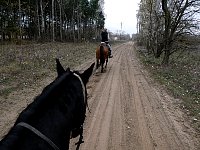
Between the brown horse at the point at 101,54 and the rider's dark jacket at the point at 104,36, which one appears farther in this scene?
the rider's dark jacket at the point at 104,36

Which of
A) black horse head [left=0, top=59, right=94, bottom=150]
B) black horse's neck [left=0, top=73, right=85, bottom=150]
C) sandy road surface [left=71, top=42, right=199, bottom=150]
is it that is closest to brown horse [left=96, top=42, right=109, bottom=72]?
sandy road surface [left=71, top=42, right=199, bottom=150]

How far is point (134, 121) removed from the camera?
8.94m

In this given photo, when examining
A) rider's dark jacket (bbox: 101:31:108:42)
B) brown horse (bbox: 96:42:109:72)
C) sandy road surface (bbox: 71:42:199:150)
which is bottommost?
sandy road surface (bbox: 71:42:199:150)

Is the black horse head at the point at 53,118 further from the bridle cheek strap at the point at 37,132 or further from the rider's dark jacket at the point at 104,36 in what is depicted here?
the rider's dark jacket at the point at 104,36

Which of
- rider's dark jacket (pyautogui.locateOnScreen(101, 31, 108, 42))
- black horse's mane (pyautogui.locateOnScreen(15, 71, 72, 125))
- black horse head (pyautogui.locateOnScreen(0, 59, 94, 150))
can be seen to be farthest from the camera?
rider's dark jacket (pyautogui.locateOnScreen(101, 31, 108, 42))

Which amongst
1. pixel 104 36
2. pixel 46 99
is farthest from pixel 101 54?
pixel 46 99

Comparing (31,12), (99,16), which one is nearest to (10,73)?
(31,12)

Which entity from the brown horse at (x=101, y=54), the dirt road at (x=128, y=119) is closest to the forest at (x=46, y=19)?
the brown horse at (x=101, y=54)

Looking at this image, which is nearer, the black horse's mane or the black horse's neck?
the black horse's neck

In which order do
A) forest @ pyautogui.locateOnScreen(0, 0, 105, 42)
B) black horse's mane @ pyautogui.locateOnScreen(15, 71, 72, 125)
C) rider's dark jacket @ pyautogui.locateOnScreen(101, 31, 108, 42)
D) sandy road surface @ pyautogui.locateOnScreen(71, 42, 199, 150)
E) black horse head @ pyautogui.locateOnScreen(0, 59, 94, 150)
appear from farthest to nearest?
forest @ pyautogui.locateOnScreen(0, 0, 105, 42), rider's dark jacket @ pyautogui.locateOnScreen(101, 31, 108, 42), sandy road surface @ pyautogui.locateOnScreen(71, 42, 199, 150), black horse's mane @ pyautogui.locateOnScreen(15, 71, 72, 125), black horse head @ pyautogui.locateOnScreen(0, 59, 94, 150)

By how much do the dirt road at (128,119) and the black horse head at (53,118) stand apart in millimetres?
3387

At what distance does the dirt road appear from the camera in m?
7.38

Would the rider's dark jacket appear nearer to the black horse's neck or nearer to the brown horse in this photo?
the brown horse

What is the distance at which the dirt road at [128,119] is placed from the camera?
7379 mm
